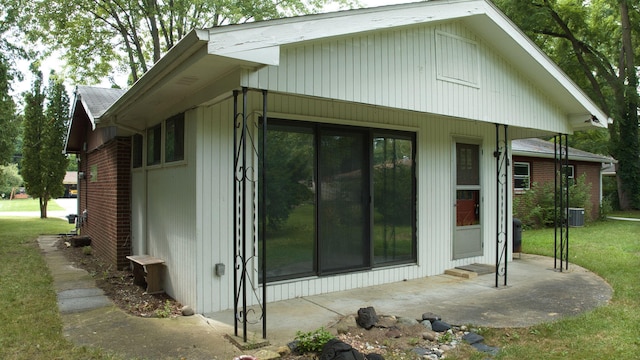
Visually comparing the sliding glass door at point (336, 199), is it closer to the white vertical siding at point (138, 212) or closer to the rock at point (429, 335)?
the rock at point (429, 335)

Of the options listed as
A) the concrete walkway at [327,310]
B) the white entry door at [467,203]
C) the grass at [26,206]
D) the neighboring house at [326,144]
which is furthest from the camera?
the grass at [26,206]

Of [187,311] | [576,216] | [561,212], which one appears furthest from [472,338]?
[576,216]

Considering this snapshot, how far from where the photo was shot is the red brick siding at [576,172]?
627 inches

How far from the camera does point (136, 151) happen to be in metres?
7.43

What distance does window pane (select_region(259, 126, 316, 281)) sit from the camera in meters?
5.42

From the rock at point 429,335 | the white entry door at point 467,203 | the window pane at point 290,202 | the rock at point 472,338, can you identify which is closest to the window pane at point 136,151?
the window pane at point 290,202

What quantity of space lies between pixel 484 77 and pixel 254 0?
51.8 ft

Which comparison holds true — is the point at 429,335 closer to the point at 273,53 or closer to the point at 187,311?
the point at 187,311

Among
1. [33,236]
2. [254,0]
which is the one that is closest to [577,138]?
[254,0]

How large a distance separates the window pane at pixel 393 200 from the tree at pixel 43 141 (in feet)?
62.5

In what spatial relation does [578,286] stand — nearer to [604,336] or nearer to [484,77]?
[604,336]

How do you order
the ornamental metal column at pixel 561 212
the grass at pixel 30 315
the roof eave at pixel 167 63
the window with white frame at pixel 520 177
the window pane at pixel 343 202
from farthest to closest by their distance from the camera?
the window with white frame at pixel 520 177 < the ornamental metal column at pixel 561 212 < the window pane at pixel 343 202 < the grass at pixel 30 315 < the roof eave at pixel 167 63

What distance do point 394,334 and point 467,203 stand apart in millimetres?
4146

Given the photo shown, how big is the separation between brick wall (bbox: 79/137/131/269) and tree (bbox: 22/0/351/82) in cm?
1151
